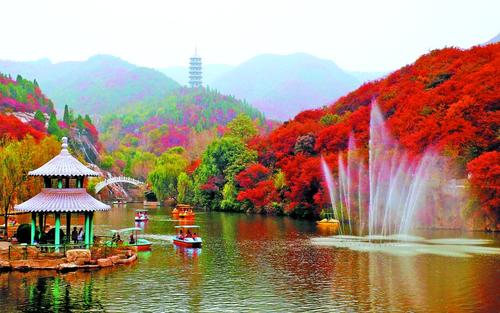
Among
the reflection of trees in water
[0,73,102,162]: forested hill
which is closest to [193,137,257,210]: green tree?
[0,73,102,162]: forested hill

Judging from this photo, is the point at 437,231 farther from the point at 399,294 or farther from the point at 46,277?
the point at 46,277

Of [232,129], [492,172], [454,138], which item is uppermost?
[232,129]

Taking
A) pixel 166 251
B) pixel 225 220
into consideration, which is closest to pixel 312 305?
pixel 166 251

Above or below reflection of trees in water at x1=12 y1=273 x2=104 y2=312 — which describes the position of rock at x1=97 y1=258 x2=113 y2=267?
above

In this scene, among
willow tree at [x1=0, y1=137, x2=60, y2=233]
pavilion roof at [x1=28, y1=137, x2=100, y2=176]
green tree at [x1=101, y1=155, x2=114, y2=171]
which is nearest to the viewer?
pavilion roof at [x1=28, y1=137, x2=100, y2=176]

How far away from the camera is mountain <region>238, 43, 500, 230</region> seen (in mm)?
61250

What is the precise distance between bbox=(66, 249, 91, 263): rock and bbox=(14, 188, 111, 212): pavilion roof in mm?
2564

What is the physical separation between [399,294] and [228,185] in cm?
6520

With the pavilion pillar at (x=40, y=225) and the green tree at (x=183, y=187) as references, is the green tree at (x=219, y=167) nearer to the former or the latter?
the green tree at (x=183, y=187)

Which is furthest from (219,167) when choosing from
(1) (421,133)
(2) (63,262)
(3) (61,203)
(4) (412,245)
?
(2) (63,262)

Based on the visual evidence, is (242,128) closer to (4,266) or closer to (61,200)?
(61,200)

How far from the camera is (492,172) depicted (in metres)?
55.3

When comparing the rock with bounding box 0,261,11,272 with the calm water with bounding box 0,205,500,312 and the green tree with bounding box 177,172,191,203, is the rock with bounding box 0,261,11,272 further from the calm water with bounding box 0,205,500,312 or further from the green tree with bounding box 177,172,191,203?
the green tree with bounding box 177,172,191,203

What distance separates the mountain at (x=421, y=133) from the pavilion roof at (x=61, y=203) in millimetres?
34633
